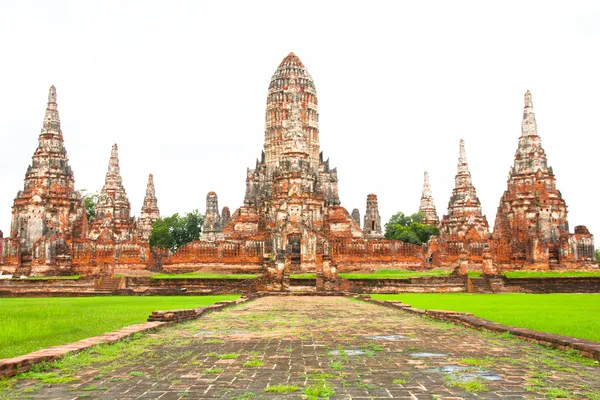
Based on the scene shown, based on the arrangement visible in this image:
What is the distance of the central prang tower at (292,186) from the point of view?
4431 cm

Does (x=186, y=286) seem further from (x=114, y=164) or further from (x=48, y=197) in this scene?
(x=114, y=164)

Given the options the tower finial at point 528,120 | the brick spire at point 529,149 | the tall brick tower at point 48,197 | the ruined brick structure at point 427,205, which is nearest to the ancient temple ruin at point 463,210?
the brick spire at point 529,149

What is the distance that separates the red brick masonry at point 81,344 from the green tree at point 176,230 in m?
58.3

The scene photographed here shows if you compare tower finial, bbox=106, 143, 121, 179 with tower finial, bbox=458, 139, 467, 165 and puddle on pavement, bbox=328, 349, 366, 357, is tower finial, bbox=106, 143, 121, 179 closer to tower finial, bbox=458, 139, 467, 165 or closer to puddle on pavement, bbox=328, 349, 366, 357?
tower finial, bbox=458, 139, 467, 165

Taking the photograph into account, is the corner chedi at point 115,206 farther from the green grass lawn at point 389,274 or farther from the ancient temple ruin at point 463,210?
the ancient temple ruin at point 463,210

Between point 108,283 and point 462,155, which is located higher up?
point 462,155

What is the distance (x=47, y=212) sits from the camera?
4731cm

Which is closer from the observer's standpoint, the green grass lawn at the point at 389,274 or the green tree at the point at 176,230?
the green grass lawn at the point at 389,274

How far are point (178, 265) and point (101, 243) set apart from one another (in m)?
6.55

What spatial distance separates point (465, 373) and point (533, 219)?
43.1 meters

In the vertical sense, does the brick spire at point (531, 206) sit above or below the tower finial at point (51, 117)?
below

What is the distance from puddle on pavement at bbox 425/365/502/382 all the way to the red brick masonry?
457 centimetres

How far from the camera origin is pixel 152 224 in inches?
2798

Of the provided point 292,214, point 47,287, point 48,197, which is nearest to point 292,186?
point 292,214
